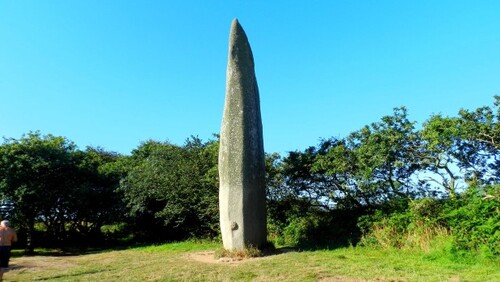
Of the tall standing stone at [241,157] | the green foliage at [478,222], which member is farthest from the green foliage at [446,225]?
A: the tall standing stone at [241,157]

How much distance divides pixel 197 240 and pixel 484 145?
38.3 ft

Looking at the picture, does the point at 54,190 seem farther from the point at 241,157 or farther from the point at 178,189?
the point at 241,157

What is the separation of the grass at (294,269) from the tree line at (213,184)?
2.01 metres

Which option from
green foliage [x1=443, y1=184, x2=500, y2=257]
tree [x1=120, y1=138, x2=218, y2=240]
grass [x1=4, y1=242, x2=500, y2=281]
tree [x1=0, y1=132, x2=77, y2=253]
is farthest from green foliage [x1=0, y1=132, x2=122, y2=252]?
green foliage [x1=443, y1=184, x2=500, y2=257]

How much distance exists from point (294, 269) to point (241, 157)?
15.0 ft

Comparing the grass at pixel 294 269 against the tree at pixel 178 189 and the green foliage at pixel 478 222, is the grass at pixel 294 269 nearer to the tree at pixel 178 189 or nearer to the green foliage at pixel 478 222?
the green foliage at pixel 478 222

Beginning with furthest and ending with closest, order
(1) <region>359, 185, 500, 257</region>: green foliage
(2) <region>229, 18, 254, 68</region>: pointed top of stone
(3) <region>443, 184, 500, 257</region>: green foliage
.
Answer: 1. (2) <region>229, 18, 254, 68</region>: pointed top of stone
2. (1) <region>359, 185, 500, 257</region>: green foliage
3. (3) <region>443, 184, 500, 257</region>: green foliage

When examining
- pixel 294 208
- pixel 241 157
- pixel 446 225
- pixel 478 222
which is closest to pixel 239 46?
pixel 241 157

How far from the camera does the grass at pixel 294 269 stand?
312 inches

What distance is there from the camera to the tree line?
12547mm

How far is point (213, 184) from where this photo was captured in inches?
653

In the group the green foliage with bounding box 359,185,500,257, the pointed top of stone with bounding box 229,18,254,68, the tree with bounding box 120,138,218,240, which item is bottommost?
the green foliage with bounding box 359,185,500,257

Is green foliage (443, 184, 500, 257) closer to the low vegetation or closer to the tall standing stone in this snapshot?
the low vegetation

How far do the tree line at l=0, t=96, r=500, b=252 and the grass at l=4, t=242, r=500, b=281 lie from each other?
6.61ft
